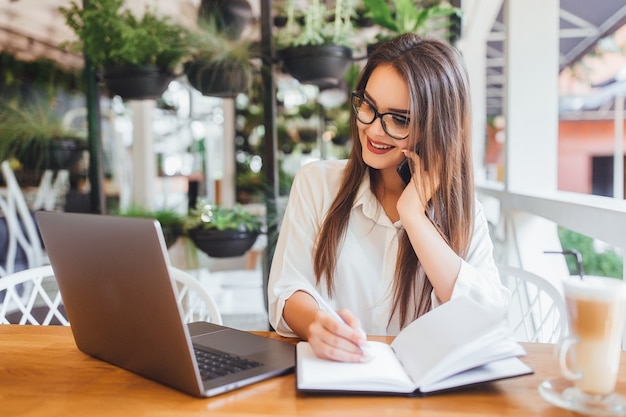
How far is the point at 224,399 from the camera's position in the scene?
0.86 m

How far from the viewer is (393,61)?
4.64 feet

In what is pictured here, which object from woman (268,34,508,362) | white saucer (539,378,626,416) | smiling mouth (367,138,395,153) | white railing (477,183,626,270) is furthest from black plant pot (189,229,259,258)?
white saucer (539,378,626,416)

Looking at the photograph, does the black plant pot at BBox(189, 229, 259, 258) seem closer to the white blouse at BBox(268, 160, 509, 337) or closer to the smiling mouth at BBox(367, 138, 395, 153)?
the white blouse at BBox(268, 160, 509, 337)

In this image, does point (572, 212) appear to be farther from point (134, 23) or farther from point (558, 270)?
point (134, 23)

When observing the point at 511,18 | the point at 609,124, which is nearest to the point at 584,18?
the point at 511,18

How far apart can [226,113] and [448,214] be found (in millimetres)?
6629

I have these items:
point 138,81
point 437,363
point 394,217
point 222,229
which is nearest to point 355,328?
point 437,363

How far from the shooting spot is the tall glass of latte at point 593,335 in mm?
748

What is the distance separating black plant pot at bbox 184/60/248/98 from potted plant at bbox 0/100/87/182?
1.35 m

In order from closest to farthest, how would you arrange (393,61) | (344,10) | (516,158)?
(393,61) < (344,10) < (516,158)

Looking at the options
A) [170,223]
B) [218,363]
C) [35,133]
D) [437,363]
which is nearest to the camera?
[437,363]

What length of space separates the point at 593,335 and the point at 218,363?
568 millimetres

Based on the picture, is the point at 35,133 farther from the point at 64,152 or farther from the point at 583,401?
the point at 583,401

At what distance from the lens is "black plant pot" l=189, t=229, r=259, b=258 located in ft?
8.93
